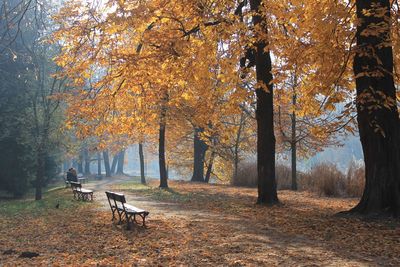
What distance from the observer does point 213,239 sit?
8.04m

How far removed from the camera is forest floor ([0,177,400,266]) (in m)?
6.62

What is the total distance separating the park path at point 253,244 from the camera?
628 cm

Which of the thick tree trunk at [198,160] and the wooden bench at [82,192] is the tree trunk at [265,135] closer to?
the wooden bench at [82,192]

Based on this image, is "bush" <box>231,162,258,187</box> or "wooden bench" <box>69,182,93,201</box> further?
"bush" <box>231,162,258,187</box>

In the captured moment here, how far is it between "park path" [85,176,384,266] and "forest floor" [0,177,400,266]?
0.01 metres

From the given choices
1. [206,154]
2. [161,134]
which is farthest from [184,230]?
[206,154]

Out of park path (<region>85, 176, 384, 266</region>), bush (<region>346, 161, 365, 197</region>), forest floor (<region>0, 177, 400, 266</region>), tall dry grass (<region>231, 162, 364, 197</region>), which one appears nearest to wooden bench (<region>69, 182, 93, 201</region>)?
forest floor (<region>0, 177, 400, 266</region>)

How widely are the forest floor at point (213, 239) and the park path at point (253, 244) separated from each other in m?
0.01

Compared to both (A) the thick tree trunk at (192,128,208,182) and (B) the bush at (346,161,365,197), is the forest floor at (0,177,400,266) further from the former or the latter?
(A) the thick tree trunk at (192,128,208,182)

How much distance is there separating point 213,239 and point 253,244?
0.90 meters

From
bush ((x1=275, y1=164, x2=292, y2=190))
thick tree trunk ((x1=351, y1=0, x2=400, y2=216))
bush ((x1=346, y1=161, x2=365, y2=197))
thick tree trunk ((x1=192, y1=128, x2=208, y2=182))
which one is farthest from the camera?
thick tree trunk ((x1=192, y1=128, x2=208, y2=182))

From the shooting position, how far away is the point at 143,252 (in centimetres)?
738

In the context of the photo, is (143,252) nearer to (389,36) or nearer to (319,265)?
(319,265)

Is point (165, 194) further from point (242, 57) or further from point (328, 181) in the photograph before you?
point (242, 57)
